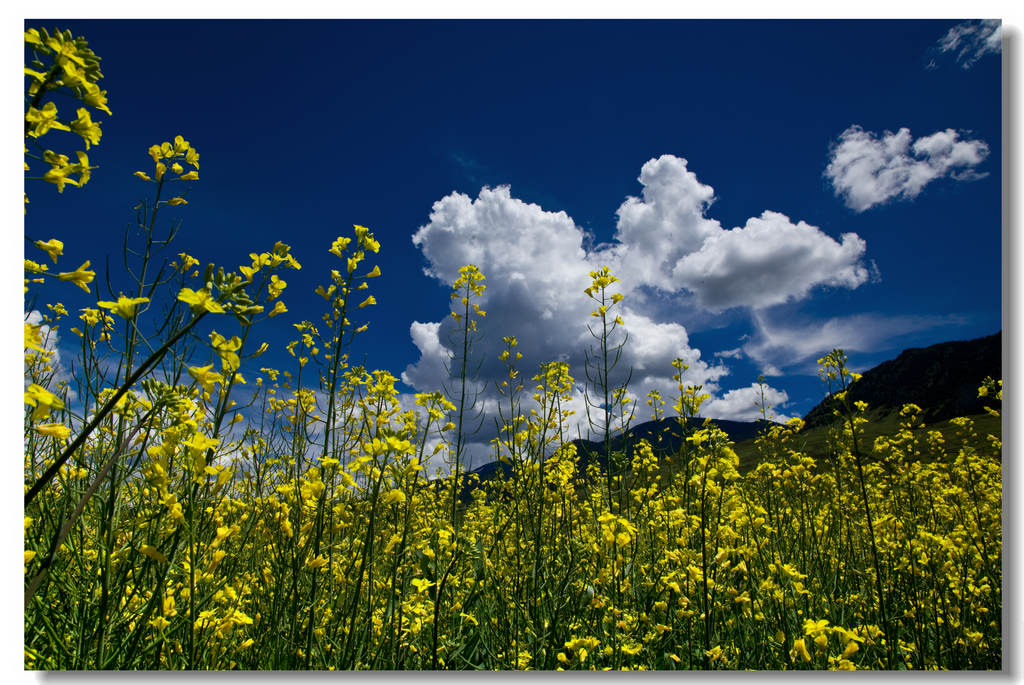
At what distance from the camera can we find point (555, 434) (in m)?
2.77

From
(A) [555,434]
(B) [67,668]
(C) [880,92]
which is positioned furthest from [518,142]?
(B) [67,668]

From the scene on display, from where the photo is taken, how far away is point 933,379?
5316 millimetres

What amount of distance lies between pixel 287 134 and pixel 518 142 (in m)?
1.34

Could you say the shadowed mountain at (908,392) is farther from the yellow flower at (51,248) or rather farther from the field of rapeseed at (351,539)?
the yellow flower at (51,248)

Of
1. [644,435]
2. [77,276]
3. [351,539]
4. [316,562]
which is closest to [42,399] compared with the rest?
[77,276]

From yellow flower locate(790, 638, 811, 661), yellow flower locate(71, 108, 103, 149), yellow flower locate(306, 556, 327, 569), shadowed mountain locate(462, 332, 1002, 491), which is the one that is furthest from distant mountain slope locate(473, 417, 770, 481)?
yellow flower locate(71, 108, 103, 149)

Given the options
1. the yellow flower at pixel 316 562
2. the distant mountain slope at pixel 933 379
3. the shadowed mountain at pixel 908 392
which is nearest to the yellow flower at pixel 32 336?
the yellow flower at pixel 316 562

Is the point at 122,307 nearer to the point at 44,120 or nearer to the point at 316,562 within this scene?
the point at 44,120

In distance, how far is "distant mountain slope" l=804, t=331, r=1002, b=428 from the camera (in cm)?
270

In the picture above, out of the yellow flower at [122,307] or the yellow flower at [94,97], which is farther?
the yellow flower at [94,97]

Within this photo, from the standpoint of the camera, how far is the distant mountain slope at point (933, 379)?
8.87ft

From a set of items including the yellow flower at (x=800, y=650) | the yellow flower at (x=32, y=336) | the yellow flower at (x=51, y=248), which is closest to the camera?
the yellow flower at (x=32, y=336)

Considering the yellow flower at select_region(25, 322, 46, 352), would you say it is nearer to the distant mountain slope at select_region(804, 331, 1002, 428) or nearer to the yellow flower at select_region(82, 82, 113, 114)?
the yellow flower at select_region(82, 82, 113, 114)
